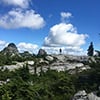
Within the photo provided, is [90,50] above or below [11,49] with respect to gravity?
below

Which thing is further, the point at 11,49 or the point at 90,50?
the point at 11,49

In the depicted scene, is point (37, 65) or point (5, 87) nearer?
point (5, 87)

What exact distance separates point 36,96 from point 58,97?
4542mm

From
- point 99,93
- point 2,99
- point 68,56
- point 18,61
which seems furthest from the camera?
point 68,56

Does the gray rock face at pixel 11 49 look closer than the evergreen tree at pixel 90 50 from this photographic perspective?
No

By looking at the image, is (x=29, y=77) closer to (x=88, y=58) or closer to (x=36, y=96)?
(x=36, y=96)

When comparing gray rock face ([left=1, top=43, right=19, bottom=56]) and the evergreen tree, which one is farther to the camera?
gray rock face ([left=1, top=43, right=19, bottom=56])

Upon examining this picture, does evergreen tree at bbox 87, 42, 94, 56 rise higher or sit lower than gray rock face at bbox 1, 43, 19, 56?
lower

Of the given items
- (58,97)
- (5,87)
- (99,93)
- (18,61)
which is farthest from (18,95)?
(18,61)

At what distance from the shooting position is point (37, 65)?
323 ft

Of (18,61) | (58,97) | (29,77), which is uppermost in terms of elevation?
(18,61)

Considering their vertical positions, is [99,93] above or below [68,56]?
below

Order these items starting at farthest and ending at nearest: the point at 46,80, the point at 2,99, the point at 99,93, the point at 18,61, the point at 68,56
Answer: the point at 68,56
the point at 18,61
the point at 46,80
the point at 99,93
the point at 2,99

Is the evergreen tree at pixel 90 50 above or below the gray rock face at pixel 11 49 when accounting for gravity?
below
